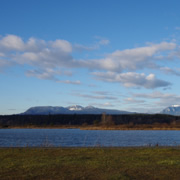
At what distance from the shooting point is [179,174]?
16.4 m

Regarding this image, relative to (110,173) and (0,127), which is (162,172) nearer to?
(110,173)

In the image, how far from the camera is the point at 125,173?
16219 mm

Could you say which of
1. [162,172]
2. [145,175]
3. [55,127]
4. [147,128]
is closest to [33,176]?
[145,175]

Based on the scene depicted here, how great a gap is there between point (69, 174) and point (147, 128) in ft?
424

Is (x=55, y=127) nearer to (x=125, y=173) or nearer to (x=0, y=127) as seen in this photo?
(x=0, y=127)

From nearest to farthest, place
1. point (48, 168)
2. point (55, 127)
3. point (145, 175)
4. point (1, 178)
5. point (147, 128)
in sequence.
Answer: point (1, 178), point (145, 175), point (48, 168), point (147, 128), point (55, 127)

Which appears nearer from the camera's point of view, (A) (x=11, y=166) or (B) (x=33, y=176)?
(B) (x=33, y=176)

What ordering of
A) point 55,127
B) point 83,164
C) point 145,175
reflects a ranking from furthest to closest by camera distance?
1. point 55,127
2. point 83,164
3. point 145,175

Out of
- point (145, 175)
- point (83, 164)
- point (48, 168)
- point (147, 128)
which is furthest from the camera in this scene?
point (147, 128)

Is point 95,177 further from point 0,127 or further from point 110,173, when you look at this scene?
point 0,127

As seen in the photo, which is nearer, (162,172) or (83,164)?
(162,172)

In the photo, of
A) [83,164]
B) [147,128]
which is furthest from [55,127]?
[83,164]

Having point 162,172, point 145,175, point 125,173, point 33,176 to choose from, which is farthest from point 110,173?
point 33,176

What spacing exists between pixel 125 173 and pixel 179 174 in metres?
3.21
